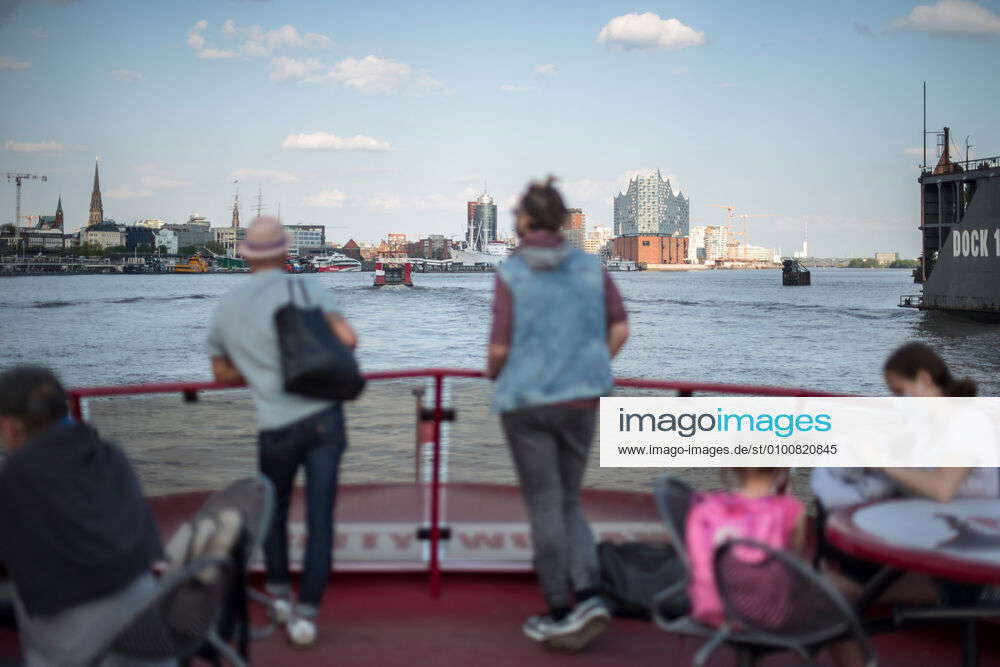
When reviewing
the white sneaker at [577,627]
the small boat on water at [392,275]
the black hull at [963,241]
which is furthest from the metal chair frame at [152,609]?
the small boat on water at [392,275]

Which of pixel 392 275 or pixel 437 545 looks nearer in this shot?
pixel 437 545

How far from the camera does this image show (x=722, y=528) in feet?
9.52

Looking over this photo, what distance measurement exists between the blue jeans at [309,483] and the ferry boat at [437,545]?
1.04 feet

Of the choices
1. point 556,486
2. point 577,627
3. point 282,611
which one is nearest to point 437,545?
point 282,611

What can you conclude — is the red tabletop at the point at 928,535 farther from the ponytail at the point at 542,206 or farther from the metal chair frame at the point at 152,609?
the metal chair frame at the point at 152,609

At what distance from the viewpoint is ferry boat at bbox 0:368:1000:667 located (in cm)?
414

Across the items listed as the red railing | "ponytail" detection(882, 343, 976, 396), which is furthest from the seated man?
"ponytail" detection(882, 343, 976, 396)

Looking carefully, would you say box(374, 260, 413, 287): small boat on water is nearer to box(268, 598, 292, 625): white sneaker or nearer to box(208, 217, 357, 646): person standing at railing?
box(268, 598, 292, 625): white sneaker

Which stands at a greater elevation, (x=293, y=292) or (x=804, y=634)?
(x=293, y=292)

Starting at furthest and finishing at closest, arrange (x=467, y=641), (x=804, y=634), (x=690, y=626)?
(x=467, y=641) < (x=690, y=626) < (x=804, y=634)

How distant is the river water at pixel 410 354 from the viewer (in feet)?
16.1

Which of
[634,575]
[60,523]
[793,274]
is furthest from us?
[793,274]

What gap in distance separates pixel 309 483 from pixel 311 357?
518 millimetres

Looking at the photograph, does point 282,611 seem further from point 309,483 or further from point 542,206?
point 542,206
